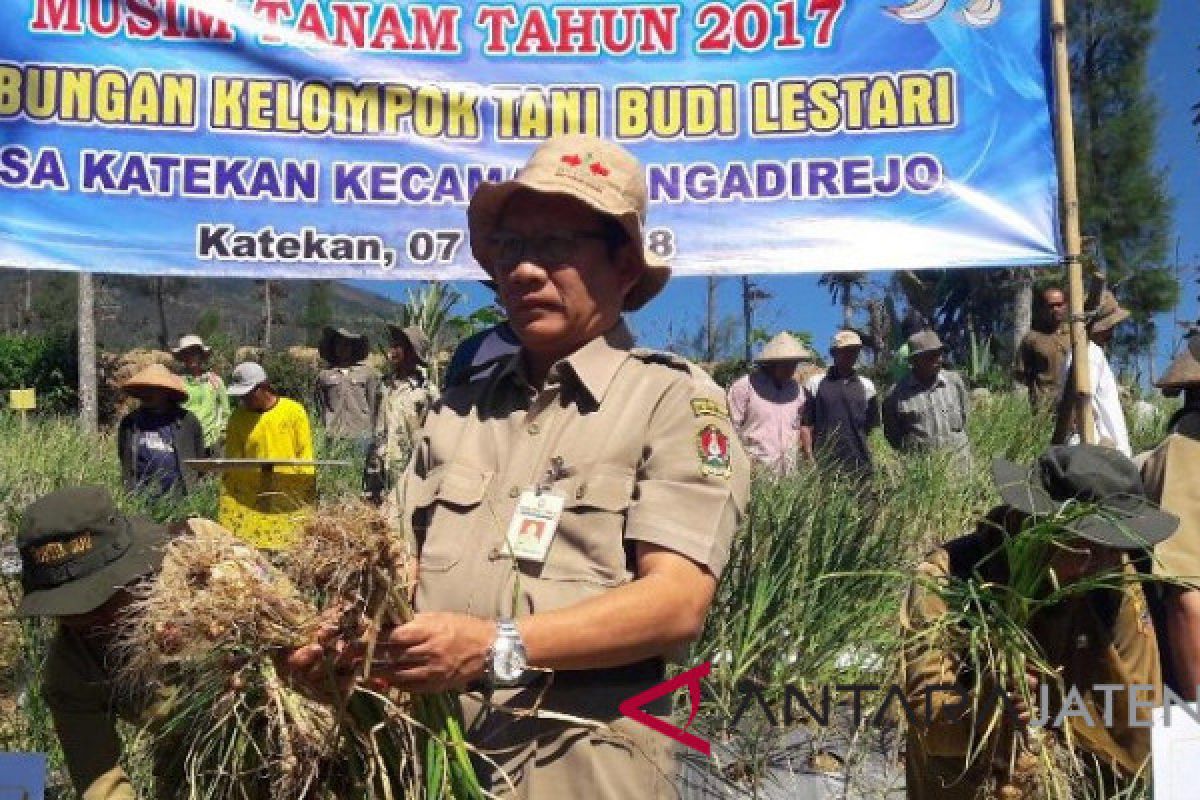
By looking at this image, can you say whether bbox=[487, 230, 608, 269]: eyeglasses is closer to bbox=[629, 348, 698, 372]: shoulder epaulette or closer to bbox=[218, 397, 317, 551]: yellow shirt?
bbox=[629, 348, 698, 372]: shoulder epaulette

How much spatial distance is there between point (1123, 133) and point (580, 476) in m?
31.6

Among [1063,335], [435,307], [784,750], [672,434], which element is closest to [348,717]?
[672,434]

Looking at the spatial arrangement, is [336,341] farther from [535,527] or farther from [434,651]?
[434,651]

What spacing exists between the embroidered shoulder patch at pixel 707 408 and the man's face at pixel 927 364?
585 cm

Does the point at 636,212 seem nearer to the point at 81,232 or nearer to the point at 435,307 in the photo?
the point at 81,232

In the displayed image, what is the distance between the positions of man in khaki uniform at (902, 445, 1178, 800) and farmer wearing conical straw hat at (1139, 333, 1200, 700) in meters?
0.13

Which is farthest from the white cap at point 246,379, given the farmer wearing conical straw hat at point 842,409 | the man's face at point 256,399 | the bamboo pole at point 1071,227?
the bamboo pole at point 1071,227

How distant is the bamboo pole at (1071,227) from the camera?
317 cm

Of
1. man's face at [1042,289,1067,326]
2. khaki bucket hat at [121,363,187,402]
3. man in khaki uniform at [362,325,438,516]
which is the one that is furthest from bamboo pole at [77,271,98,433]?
man's face at [1042,289,1067,326]

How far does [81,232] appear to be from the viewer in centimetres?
333

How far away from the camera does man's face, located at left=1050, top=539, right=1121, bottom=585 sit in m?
2.08

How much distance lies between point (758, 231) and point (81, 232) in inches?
76.8

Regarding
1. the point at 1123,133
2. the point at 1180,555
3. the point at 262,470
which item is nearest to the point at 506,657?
the point at 1180,555

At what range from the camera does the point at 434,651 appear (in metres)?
1.43
